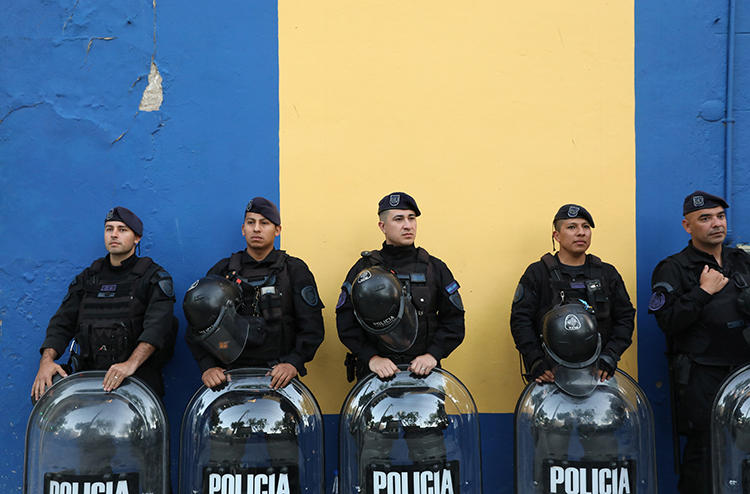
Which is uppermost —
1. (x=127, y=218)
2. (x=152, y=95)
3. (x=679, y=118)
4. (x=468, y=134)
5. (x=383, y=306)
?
(x=152, y=95)

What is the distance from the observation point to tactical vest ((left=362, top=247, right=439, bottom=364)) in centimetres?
348

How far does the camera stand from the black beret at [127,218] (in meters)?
3.68

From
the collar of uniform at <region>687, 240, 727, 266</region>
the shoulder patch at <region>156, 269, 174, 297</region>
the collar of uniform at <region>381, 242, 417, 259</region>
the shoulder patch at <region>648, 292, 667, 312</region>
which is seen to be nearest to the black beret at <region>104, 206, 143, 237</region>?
the shoulder patch at <region>156, 269, 174, 297</region>

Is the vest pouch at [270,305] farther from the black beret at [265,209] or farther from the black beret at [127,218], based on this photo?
the black beret at [127,218]

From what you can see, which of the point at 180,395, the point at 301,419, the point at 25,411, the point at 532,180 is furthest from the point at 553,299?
the point at 25,411

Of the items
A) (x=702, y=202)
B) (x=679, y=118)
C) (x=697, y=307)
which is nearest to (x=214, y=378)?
(x=697, y=307)

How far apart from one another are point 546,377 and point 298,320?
1.38 metres

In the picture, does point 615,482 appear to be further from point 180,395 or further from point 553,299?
point 180,395

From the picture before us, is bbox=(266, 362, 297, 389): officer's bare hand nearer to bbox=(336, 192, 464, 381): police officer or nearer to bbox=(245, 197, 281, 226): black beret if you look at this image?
bbox=(336, 192, 464, 381): police officer

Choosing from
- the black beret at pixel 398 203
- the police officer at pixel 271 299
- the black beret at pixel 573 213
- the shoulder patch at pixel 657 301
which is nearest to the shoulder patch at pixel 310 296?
the police officer at pixel 271 299

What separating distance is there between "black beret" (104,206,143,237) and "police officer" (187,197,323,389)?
0.53 m

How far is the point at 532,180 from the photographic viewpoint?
13.6 ft

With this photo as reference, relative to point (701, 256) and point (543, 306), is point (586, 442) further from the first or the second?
point (701, 256)

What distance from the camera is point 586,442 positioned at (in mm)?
3232
